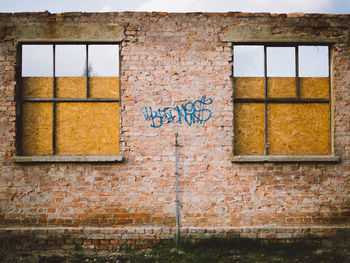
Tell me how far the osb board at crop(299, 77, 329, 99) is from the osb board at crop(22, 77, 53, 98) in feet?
15.4

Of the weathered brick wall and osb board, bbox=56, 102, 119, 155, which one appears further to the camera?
osb board, bbox=56, 102, 119, 155

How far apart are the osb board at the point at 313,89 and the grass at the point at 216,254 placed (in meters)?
2.68

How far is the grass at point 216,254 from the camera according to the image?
452 centimetres

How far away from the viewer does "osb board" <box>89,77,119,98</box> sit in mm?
5164

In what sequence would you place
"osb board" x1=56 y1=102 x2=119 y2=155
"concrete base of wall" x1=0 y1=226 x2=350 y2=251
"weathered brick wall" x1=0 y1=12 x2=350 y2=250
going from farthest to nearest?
1. "osb board" x1=56 y1=102 x2=119 y2=155
2. "weathered brick wall" x1=0 y1=12 x2=350 y2=250
3. "concrete base of wall" x1=0 y1=226 x2=350 y2=251

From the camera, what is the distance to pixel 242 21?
201 inches

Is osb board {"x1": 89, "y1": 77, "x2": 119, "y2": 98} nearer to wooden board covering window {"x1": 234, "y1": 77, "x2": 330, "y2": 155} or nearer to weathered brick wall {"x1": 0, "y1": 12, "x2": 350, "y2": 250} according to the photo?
weathered brick wall {"x1": 0, "y1": 12, "x2": 350, "y2": 250}

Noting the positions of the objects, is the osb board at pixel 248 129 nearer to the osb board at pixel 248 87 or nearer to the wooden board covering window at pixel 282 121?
the wooden board covering window at pixel 282 121

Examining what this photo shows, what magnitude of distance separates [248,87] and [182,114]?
53.2 inches

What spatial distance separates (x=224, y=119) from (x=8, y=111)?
3.90m

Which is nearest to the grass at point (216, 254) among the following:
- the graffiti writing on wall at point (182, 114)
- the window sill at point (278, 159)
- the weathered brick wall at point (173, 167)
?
the weathered brick wall at point (173, 167)

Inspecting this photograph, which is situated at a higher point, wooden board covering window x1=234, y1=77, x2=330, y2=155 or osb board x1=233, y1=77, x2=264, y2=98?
osb board x1=233, y1=77, x2=264, y2=98

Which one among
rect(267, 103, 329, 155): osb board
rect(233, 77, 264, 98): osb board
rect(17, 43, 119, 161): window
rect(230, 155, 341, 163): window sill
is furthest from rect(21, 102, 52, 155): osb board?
rect(267, 103, 329, 155): osb board

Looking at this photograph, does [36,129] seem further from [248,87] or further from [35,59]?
[248,87]
